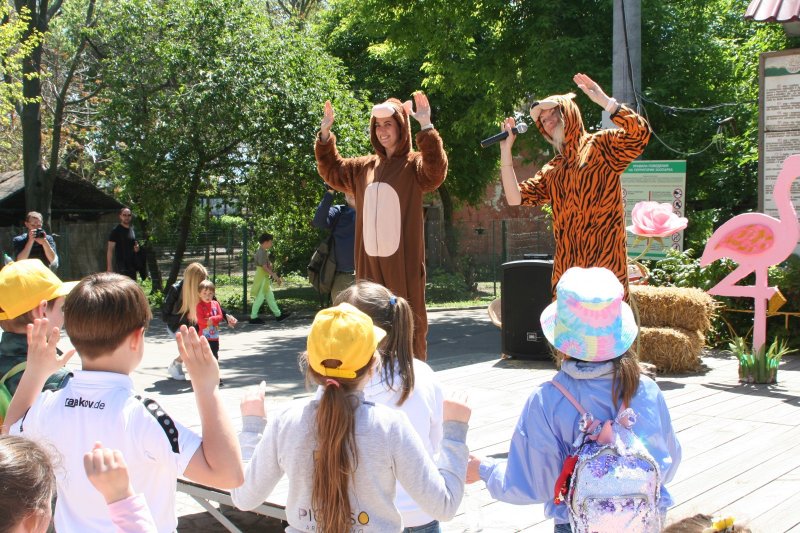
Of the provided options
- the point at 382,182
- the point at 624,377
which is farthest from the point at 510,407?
the point at 624,377

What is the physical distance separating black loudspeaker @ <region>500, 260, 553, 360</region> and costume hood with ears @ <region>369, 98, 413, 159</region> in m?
3.37

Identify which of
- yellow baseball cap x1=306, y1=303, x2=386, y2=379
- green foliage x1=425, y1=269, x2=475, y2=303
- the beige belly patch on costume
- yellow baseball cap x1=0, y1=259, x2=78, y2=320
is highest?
the beige belly patch on costume

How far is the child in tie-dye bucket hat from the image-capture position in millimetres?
2383

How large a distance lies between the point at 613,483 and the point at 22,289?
211 cm

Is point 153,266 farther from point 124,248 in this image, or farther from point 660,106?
point 660,106

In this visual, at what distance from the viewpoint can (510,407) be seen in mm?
5926

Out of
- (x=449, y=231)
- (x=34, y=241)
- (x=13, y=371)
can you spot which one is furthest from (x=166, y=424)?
(x=449, y=231)

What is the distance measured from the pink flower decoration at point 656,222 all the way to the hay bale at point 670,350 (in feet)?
3.58

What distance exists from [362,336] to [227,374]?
292 inches

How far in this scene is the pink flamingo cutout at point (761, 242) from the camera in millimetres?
6797

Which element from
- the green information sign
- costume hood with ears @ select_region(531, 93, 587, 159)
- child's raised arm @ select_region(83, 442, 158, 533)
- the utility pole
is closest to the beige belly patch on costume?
costume hood with ears @ select_region(531, 93, 587, 159)

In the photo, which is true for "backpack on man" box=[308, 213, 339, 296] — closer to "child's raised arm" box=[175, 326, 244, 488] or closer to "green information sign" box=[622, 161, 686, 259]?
"green information sign" box=[622, 161, 686, 259]

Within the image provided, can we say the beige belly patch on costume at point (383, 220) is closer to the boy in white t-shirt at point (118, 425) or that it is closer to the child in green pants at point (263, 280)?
the boy in white t-shirt at point (118, 425)

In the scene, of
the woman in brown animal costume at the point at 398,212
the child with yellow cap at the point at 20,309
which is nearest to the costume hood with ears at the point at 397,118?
the woman in brown animal costume at the point at 398,212
